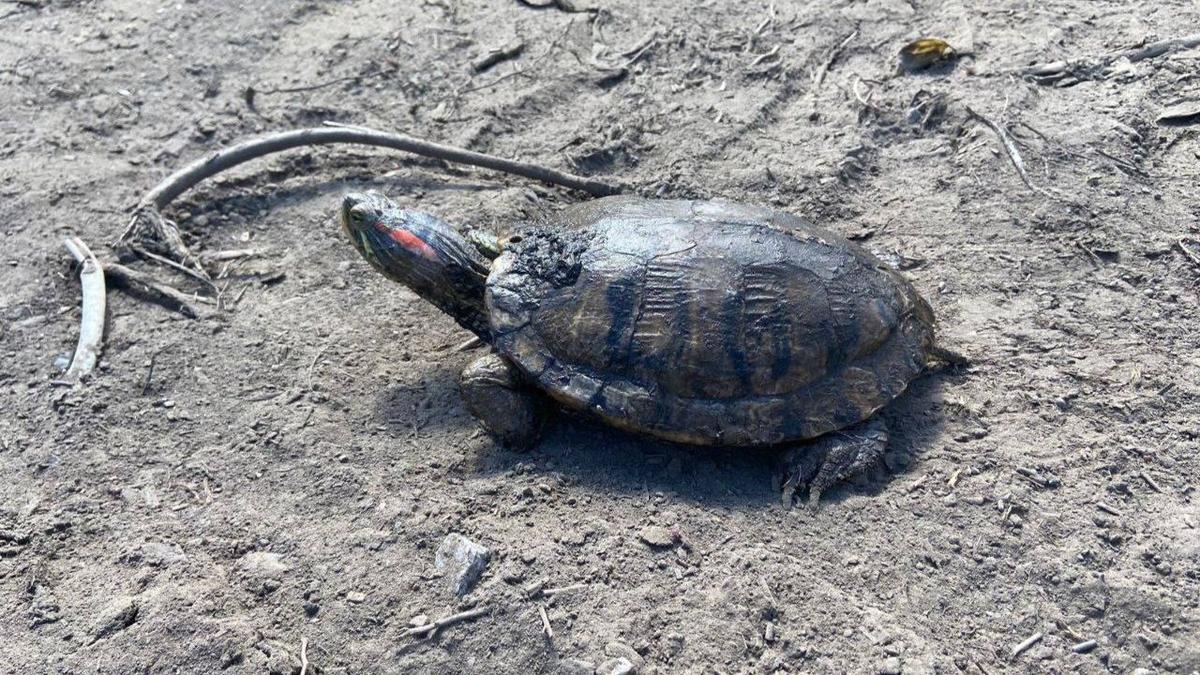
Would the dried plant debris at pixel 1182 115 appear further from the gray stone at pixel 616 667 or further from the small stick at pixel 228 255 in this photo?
the small stick at pixel 228 255

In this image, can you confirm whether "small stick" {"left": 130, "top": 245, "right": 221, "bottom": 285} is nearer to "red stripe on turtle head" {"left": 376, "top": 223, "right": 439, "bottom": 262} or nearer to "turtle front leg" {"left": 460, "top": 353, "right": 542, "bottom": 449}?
"red stripe on turtle head" {"left": 376, "top": 223, "right": 439, "bottom": 262}

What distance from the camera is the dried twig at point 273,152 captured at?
6496 mm

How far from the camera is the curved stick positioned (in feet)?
22.0

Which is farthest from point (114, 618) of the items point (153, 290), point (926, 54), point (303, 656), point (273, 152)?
point (926, 54)

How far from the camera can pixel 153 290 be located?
6168 mm

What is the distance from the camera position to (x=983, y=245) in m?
5.93

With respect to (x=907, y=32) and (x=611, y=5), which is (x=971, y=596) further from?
(x=611, y=5)

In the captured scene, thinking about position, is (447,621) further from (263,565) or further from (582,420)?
(582,420)

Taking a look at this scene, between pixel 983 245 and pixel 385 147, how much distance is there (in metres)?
4.14

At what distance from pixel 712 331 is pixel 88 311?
379 centimetres

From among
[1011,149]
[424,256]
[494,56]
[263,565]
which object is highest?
[424,256]

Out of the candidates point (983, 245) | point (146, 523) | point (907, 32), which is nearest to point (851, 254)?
point (983, 245)

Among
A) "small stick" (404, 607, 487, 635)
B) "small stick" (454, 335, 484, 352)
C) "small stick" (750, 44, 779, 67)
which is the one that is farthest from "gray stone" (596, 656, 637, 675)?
"small stick" (750, 44, 779, 67)

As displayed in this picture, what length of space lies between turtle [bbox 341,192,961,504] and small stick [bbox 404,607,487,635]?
3.43ft
